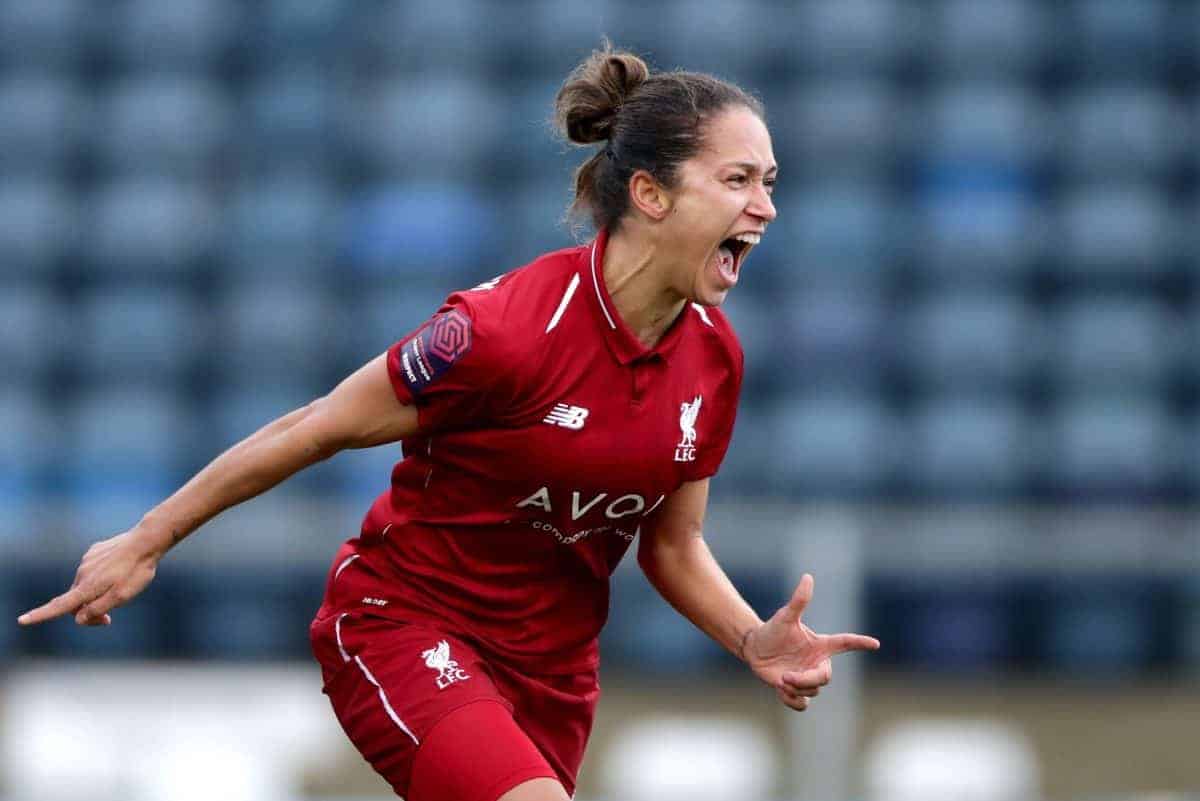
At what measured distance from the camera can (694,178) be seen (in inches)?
124

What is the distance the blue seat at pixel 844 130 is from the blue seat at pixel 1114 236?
2.77ft

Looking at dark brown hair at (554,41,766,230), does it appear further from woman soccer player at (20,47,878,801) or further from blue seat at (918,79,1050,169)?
blue seat at (918,79,1050,169)

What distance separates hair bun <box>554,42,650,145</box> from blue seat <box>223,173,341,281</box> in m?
5.60

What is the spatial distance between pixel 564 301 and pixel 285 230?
5.95m

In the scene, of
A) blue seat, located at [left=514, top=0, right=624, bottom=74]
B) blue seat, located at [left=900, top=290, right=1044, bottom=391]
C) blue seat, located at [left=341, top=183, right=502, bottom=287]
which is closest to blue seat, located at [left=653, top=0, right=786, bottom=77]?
blue seat, located at [left=514, top=0, right=624, bottom=74]

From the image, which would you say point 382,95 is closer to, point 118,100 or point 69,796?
point 118,100

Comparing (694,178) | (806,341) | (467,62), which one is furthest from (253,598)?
(694,178)

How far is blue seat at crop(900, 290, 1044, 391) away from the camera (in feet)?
27.3

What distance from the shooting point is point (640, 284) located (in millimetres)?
3221

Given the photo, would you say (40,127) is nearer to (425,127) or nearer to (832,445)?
(425,127)

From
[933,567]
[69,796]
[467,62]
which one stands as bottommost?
[69,796]

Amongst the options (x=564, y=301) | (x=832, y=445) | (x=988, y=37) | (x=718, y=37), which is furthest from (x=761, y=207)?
(x=988, y=37)

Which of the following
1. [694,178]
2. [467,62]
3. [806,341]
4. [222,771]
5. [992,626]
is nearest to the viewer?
[694,178]

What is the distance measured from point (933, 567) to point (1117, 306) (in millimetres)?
2730
